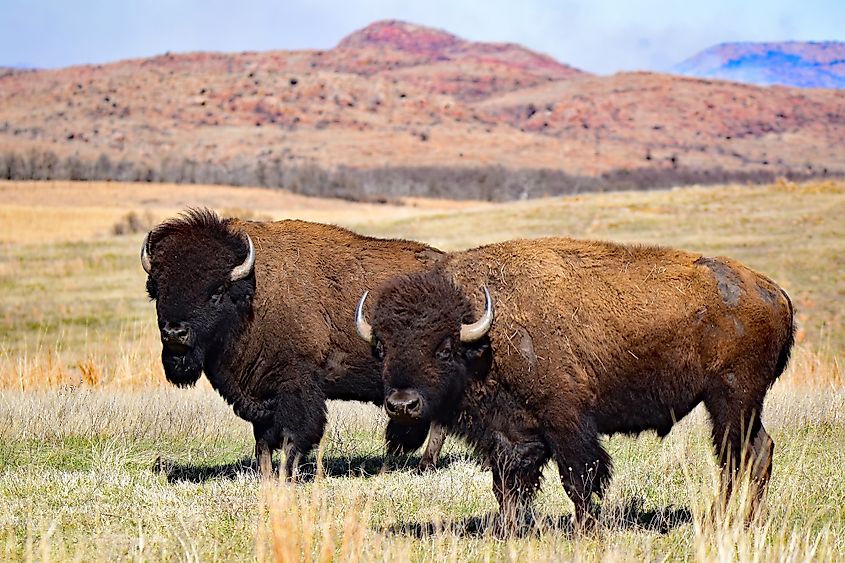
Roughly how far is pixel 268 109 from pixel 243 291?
149 m

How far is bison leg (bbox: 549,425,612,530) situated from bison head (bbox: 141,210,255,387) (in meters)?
3.12

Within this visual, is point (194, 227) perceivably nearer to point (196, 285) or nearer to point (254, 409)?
point (196, 285)

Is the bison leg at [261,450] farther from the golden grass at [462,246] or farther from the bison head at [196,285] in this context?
the golden grass at [462,246]

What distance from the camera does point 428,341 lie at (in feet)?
21.2

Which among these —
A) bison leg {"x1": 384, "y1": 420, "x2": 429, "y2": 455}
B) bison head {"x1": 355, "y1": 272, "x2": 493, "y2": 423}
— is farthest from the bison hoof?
bison head {"x1": 355, "y1": 272, "x2": 493, "y2": 423}

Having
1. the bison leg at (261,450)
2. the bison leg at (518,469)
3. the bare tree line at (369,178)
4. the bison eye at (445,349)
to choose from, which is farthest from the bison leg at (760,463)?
the bare tree line at (369,178)

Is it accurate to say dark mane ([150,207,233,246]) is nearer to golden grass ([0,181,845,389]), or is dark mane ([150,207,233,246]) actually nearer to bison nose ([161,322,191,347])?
bison nose ([161,322,191,347])

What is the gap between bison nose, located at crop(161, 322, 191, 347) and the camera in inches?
315

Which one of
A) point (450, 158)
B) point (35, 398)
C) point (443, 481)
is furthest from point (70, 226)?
point (450, 158)

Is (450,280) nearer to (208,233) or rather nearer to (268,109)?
(208,233)

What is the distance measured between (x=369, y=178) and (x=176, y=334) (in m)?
95.7

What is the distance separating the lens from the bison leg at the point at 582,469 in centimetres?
641

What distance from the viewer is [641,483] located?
793cm

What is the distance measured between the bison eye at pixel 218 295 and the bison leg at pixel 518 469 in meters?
2.85
